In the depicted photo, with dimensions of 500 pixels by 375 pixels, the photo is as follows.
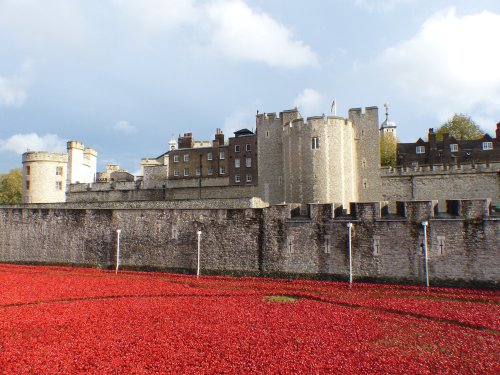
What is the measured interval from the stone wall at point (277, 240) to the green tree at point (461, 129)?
49.0m

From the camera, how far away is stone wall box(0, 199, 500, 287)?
20.7m

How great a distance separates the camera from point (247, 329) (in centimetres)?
1395

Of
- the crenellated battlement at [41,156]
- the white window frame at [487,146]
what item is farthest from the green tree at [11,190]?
the white window frame at [487,146]

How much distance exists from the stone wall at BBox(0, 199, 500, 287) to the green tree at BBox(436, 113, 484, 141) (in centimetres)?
4905

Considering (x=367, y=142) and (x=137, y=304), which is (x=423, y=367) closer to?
(x=137, y=304)

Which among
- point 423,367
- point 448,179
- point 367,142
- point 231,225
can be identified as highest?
point 367,142

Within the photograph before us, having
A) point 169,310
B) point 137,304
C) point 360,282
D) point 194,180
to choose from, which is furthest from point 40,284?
point 194,180

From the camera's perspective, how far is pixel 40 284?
23.2 m

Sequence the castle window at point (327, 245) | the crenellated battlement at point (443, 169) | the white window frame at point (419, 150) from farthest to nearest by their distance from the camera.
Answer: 1. the white window frame at point (419, 150)
2. the crenellated battlement at point (443, 169)
3. the castle window at point (327, 245)

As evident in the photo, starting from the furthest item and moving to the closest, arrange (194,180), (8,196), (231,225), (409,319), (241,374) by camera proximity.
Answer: (8,196) → (194,180) → (231,225) → (409,319) → (241,374)

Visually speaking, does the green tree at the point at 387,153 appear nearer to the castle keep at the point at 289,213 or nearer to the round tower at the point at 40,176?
the castle keep at the point at 289,213

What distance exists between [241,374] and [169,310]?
7745 millimetres

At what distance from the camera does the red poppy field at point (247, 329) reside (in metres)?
10.8

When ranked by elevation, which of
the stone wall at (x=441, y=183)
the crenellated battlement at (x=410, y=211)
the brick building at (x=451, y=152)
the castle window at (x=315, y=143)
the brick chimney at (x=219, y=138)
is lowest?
the crenellated battlement at (x=410, y=211)
